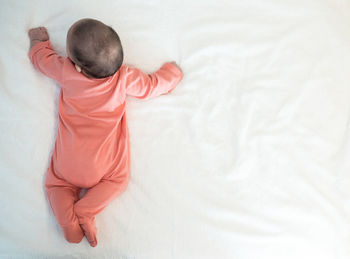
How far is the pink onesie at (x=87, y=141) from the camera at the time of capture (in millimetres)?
939

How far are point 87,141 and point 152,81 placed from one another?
0.94ft

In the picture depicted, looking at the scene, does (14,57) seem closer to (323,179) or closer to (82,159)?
(82,159)

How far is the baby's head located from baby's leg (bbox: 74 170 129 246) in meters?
0.36

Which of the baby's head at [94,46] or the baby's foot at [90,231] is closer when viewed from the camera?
the baby's head at [94,46]

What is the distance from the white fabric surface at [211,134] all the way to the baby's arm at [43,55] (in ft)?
0.10

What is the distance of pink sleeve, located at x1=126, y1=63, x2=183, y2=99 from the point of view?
0.97 metres

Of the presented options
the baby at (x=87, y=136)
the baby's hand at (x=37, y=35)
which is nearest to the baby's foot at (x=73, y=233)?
the baby at (x=87, y=136)

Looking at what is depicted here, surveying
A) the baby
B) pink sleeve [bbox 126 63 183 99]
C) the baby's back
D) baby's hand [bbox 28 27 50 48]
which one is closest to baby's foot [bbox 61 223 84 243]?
the baby

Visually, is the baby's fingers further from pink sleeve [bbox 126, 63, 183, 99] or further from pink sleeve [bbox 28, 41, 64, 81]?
pink sleeve [bbox 126, 63, 183, 99]

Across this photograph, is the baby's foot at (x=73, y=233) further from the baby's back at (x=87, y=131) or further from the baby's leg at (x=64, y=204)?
the baby's back at (x=87, y=131)

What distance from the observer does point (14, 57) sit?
3.35 ft

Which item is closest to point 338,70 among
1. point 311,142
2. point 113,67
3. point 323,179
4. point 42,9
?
point 311,142

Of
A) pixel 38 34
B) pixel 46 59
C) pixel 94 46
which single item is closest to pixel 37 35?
pixel 38 34

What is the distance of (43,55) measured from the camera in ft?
3.22
